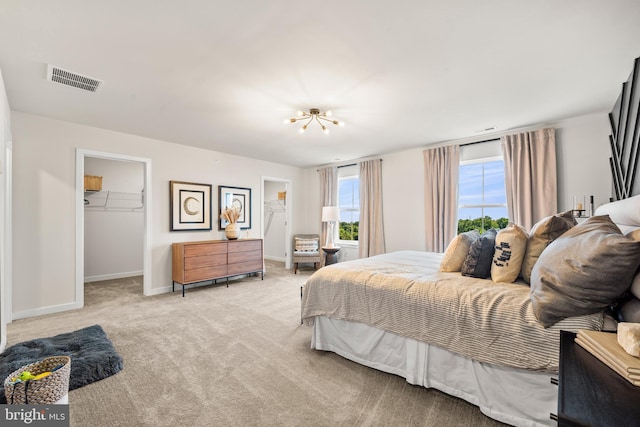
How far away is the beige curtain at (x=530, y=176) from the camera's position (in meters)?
3.66

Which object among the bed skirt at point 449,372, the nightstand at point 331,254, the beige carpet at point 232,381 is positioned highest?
the nightstand at point 331,254

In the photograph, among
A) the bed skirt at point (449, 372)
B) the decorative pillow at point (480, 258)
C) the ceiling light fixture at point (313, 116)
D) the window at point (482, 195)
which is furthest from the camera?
the window at point (482, 195)

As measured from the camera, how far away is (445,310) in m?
1.80

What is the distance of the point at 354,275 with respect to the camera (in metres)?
2.34

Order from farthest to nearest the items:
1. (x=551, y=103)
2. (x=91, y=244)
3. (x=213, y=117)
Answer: (x=91, y=244), (x=213, y=117), (x=551, y=103)

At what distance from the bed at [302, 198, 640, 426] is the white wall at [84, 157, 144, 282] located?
202 inches

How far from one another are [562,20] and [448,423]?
8.66 feet

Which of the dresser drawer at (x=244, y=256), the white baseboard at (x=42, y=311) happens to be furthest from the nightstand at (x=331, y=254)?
the white baseboard at (x=42, y=311)

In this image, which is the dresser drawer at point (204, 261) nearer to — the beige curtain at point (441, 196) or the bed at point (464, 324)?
the bed at point (464, 324)

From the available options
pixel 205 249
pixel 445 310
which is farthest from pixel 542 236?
pixel 205 249

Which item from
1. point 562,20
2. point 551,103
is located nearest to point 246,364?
point 562,20

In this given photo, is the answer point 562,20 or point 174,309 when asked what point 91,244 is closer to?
point 174,309

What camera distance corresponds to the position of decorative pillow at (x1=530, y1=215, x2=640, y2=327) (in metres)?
1.13

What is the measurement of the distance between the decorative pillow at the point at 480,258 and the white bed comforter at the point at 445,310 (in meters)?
0.08
